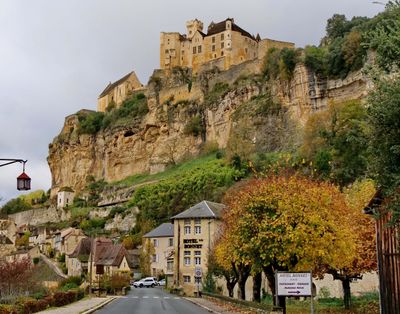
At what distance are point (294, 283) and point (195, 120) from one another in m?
78.5

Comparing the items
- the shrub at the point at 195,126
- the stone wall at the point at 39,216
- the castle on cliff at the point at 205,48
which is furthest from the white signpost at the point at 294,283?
the stone wall at the point at 39,216

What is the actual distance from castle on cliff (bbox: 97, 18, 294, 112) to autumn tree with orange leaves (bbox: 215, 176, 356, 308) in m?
70.5

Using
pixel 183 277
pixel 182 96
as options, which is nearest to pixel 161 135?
pixel 182 96

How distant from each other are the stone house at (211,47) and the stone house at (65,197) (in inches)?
1197

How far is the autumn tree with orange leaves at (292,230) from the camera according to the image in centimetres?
2220

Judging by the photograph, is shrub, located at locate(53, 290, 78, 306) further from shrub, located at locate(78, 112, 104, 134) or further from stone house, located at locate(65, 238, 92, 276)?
shrub, located at locate(78, 112, 104, 134)

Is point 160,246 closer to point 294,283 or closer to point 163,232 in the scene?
point 163,232

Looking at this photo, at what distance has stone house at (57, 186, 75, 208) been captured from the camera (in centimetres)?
11250

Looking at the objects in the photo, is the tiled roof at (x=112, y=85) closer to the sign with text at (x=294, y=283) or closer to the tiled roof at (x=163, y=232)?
the tiled roof at (x=163, y=232)

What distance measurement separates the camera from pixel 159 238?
67.2m

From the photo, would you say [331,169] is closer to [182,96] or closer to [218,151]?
[218,151]

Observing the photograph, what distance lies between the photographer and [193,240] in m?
52.5

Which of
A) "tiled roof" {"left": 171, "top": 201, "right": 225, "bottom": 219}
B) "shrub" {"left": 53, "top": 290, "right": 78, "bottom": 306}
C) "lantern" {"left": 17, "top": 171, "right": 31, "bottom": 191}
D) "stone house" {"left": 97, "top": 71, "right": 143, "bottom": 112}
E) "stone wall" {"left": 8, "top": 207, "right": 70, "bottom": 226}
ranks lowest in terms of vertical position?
"shrub" {"left": 53, "top": 290, "right": 78, "bottom": 306}

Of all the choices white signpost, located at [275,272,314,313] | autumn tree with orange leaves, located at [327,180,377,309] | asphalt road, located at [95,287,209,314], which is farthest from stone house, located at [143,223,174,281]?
white signpost, located at [275,272,314,313]
